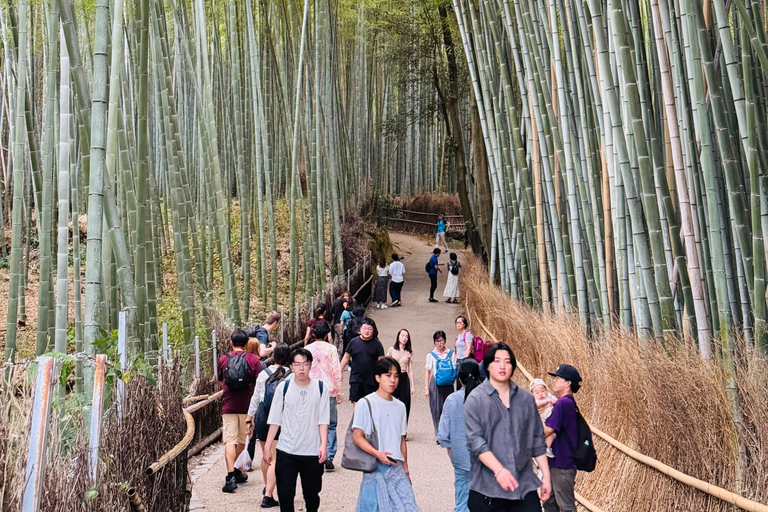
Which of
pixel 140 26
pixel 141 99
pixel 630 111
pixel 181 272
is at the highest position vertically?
pixel 140 26

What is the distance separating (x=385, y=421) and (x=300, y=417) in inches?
23.1

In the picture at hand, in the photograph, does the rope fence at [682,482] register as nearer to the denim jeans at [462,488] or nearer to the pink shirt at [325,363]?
the denim jeans at [462,488]

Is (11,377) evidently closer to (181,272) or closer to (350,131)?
(181,272)

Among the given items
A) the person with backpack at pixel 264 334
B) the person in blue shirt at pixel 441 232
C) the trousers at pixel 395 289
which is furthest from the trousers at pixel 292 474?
the person in blue shirt at pixel 441 232

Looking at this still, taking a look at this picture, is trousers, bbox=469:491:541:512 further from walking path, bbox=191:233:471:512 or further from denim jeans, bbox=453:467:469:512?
walking path, bbox=191:233:471:512

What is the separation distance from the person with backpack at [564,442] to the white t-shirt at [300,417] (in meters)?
0.98

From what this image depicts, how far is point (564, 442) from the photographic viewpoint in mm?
3504

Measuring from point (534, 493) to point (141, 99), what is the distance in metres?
4.06

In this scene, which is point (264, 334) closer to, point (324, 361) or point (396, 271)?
point (324, 361)

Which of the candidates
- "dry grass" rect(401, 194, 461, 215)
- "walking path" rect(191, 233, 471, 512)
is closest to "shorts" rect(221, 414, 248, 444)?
"walking path" rect(191, 233, 471, 512)

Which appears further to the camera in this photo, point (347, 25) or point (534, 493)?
point (347, 25)

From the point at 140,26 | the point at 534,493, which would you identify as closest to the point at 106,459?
the point at 534,493

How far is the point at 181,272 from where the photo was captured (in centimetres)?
674

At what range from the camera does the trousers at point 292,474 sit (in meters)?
3.78
